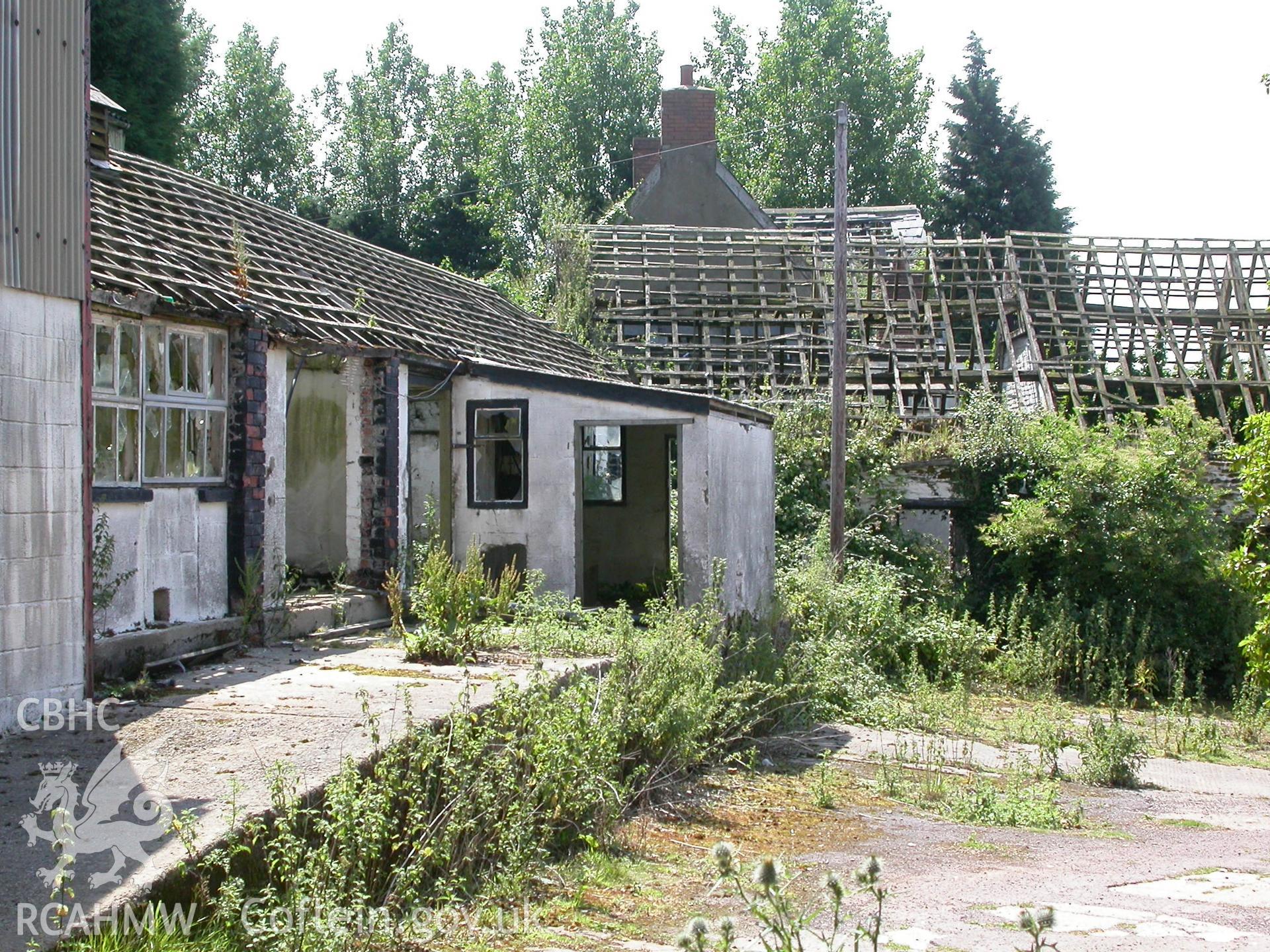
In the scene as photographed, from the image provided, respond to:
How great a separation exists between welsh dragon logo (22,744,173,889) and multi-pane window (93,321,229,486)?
3008mm

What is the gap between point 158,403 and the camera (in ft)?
32.8

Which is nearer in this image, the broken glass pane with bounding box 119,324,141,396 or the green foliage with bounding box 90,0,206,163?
the broken glass pane with bounding box 119,324,141,396

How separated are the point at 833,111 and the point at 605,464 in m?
35.3

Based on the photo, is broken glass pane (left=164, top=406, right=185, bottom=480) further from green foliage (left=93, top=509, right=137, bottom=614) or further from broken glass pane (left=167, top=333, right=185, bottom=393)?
green foliage (left=93, top=509, right=137, bottom=614)

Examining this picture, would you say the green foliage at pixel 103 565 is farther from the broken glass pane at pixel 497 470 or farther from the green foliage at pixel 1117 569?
the green foliage at pixel 1117 569

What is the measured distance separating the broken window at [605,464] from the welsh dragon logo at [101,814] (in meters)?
11.1

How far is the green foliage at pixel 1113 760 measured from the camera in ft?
38.9

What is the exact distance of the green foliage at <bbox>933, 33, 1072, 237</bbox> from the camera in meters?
42.1

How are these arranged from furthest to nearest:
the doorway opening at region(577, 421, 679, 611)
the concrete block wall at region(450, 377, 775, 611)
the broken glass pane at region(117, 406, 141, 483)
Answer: the doorway opening at region(577, 421, 679, 611), the concrete block wall at region(450, 377, 775, 611), the broken glass pane at region(117, 406, 141, 483)

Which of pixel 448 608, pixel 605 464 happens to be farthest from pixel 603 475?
pixel 448 608

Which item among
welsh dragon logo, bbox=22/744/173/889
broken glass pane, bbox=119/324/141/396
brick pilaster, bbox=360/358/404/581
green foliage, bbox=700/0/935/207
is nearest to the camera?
welsh dragon logo, bbox=22/744/173/889

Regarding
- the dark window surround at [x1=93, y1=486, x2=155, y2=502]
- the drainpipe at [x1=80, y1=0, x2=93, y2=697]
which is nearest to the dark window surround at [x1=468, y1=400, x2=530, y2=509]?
the dark window surround at [x1=93, y1=486, x2=155, y2=502]

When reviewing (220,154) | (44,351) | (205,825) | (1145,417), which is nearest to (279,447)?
(44,351)

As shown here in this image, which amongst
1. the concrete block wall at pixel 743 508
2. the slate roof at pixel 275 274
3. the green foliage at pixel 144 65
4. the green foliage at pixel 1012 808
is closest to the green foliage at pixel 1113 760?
the green foliage at pixel 1012 808
